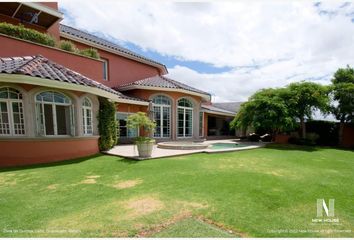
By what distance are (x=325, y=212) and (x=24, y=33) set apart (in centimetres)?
1595

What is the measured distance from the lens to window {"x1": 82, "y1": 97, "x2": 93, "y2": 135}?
11.6m

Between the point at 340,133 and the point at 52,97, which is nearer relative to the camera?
the point at 52,97

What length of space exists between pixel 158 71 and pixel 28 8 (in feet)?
45.6

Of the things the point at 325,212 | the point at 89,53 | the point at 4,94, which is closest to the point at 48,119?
the point at 4,94

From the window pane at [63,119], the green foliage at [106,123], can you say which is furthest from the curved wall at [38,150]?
the green foliage at [106,123]

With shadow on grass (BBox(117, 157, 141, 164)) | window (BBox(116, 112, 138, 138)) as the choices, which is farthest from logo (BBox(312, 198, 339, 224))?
window (BBox(116, 112, 138, 138))

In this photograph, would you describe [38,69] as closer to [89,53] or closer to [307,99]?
[89,53]

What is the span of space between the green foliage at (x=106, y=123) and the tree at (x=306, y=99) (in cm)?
1590

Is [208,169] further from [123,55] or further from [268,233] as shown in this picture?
[123,55]

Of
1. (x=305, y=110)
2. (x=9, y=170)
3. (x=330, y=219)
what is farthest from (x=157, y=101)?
(x=330, y=219)

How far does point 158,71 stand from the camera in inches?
977

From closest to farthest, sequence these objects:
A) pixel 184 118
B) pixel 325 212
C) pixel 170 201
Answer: pixel 325 212 < pixel 170 201 < pixel 184 118

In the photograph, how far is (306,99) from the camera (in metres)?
19.0

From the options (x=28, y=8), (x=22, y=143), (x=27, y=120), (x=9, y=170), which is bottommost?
(x=9, y=170)
